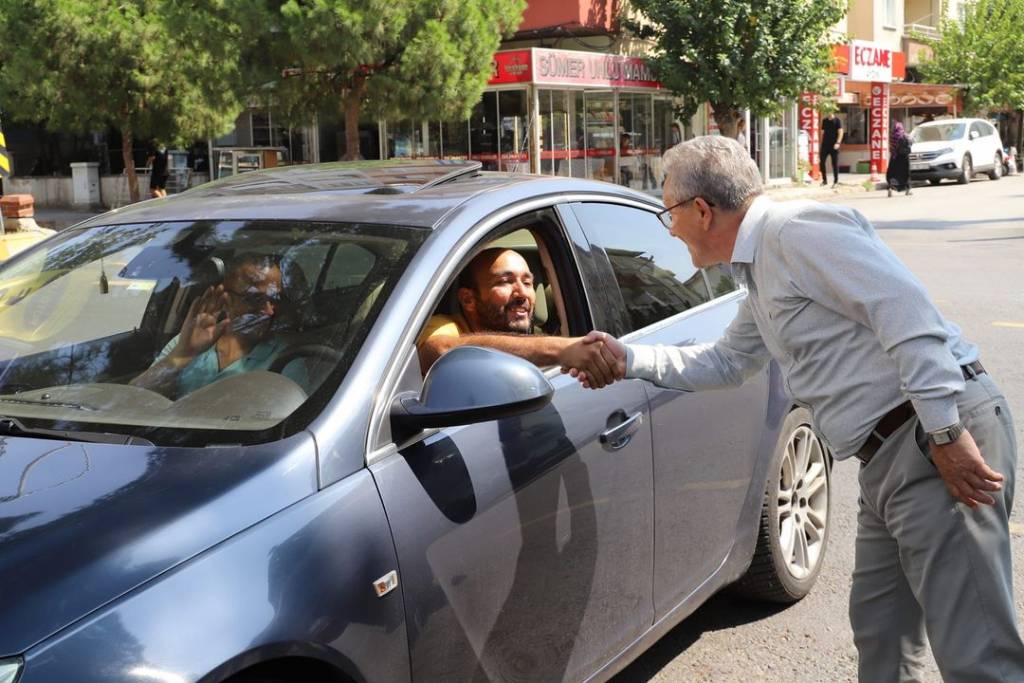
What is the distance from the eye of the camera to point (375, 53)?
19656mm

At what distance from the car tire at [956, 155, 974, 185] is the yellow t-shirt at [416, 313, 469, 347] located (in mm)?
35153

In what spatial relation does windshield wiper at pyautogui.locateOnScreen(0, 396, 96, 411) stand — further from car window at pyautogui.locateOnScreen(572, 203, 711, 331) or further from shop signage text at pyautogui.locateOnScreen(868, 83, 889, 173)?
shop signage text at pyautogui.locateOnScreen(868, 83, 889, 173)

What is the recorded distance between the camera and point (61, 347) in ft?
9.89

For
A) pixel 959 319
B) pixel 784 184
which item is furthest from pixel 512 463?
pixel 784 184

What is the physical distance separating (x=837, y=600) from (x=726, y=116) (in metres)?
27.2

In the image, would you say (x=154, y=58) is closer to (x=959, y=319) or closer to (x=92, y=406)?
(x=959, y=319)

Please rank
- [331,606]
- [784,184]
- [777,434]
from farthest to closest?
[784,184] → [777,434] → [331,606]

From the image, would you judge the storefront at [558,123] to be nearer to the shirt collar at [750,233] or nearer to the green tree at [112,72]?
the green tree at [112,72]

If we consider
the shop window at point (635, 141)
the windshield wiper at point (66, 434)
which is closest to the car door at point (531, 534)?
the windshield wiper at point (66, 434)

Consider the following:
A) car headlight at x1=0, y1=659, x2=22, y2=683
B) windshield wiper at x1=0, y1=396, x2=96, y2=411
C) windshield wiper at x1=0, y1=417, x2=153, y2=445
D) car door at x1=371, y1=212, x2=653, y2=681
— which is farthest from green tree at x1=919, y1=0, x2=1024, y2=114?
car headlight at x1=0, y1=659, x2=22, y2=683

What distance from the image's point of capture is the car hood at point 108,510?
1.87m

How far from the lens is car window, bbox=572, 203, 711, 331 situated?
139 inches

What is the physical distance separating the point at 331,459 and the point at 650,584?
4.27 feet

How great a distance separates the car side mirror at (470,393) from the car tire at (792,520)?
1.78 meters
